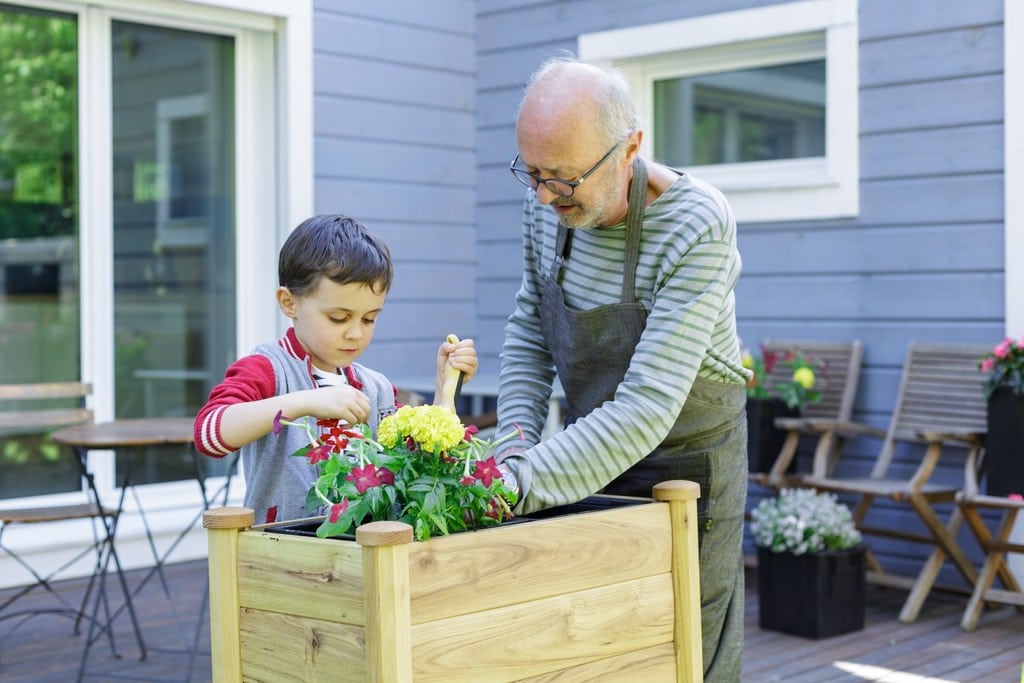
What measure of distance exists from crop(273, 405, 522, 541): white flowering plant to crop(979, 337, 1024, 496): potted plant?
10.2 feet

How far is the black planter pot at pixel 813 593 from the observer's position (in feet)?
14.1

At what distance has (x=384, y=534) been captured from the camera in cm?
146

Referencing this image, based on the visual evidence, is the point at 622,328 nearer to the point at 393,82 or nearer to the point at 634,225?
the point at 634,225

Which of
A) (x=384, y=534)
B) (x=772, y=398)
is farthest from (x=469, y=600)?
(x=772, y=398)

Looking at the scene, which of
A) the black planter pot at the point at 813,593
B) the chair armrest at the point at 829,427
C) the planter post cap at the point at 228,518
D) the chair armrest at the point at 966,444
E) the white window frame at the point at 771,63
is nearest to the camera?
the planter post cap at the point at 228,518

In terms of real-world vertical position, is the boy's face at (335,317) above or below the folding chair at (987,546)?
above

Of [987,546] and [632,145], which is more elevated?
[632,145]

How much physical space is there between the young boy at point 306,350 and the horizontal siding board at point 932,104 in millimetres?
3248

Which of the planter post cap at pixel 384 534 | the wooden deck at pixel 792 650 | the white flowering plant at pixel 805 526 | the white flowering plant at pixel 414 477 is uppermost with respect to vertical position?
the white flowering plant at pixel 414 477

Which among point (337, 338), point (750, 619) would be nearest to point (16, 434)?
point (750, 619)

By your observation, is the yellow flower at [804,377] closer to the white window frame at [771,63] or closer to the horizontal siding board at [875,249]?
the horizontal siding board at [875,249]

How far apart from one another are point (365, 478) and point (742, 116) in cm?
423

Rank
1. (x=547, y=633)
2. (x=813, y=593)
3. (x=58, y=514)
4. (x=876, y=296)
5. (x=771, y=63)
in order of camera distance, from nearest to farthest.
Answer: (x=547, y=633) < (x=58, y=514) < (x=813, y=593) < (x=876, y=296) < (x=771, y=63)

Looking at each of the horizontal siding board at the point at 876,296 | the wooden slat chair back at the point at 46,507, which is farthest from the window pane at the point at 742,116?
the wooden slat chair back at the point at 46,507
